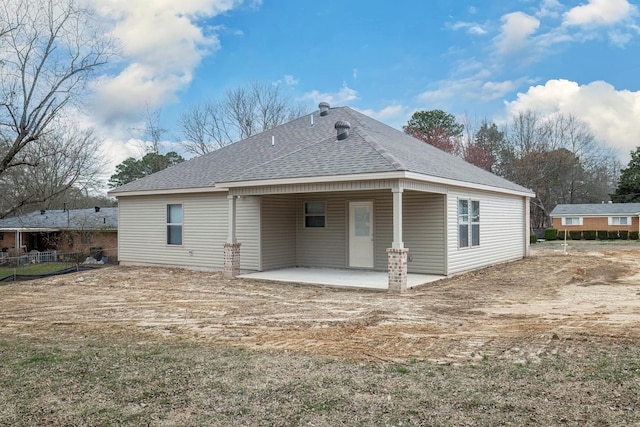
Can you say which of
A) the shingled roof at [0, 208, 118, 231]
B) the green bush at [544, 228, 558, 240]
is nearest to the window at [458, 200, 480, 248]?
the shingled roof at [0, 208, 118, 231]

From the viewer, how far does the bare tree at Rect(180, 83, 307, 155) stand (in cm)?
3316

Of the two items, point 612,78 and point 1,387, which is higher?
point 612,78

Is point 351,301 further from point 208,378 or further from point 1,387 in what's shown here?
point 1,387

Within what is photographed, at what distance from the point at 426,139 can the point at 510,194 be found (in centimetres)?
2271

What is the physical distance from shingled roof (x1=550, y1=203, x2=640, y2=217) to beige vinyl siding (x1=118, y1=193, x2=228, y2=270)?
30808 mm

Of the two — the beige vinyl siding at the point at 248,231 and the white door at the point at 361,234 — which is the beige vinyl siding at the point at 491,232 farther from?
the beige vinyl siding at the point at 248,231

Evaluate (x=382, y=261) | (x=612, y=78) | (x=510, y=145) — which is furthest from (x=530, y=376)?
(x=510, y=145)

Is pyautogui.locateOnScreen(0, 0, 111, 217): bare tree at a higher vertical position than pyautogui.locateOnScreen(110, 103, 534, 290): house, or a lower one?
higher

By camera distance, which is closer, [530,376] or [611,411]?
[611,411]

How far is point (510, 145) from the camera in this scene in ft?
135

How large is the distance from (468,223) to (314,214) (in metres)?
4.30

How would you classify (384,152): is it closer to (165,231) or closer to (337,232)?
(337,232)

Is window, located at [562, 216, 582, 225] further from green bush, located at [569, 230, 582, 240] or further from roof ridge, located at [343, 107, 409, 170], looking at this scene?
roof ridge, located at [343, 107, 409, 170]

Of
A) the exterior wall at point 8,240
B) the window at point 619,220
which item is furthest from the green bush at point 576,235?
the exterior wall at point 8,240
